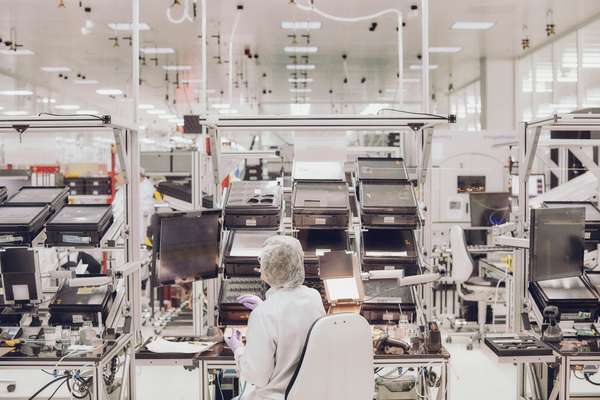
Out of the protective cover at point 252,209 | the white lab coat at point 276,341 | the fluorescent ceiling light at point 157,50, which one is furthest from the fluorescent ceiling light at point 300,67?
the white lab coat at point 276,341

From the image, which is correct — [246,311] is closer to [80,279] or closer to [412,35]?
[80,279]

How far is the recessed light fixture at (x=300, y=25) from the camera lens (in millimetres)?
9320

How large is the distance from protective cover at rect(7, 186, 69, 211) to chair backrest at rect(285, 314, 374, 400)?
219 cm

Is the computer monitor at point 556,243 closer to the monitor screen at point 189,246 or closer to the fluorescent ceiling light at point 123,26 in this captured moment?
the monitor screen at point 189,246

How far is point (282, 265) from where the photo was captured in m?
2.43

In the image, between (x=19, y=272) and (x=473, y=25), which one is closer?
(x=19, y=272)

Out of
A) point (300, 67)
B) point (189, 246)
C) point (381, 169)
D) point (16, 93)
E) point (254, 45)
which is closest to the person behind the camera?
point (189, 246)

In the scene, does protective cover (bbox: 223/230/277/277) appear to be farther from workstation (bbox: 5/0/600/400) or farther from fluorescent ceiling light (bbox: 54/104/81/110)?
fluorescent ceiling light (bbox: 54/104/81/110)

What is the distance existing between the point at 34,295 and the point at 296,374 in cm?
188

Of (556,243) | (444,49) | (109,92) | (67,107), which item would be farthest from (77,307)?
(67,107)

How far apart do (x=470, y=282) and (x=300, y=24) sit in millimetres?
5302

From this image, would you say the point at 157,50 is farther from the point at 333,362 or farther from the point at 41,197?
the point at 333,362

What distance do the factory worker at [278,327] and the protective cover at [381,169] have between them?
152cm

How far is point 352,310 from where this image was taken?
10.2 ft
